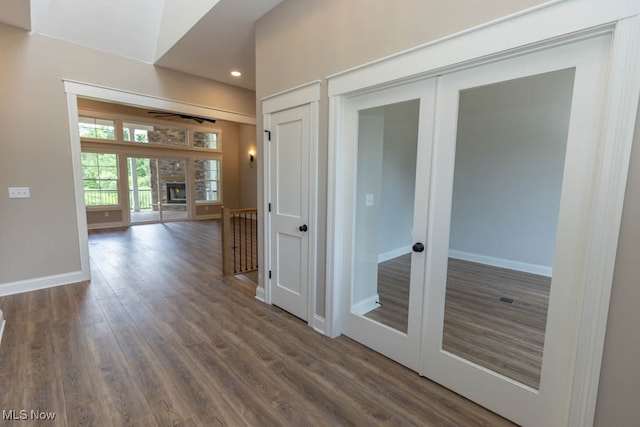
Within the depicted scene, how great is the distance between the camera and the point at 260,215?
3.42 m

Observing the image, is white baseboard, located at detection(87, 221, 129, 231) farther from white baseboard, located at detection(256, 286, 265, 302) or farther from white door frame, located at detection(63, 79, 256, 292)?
white baseboard, located at detection(256, 286, 265, 302)

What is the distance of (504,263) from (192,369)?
261 cm

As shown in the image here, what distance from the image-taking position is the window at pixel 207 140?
9688 millimetres

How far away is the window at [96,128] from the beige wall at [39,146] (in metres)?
4.86

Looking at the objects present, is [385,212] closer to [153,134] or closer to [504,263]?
[504,263]

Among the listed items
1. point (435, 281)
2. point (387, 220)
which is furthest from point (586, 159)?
point (387, 220)

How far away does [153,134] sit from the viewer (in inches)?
349

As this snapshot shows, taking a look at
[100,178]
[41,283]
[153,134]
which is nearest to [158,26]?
[41,283]

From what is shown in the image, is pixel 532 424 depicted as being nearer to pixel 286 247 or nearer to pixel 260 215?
pixel 286 247

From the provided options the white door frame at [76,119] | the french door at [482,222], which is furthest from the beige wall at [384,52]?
the white door frame at [76,119]

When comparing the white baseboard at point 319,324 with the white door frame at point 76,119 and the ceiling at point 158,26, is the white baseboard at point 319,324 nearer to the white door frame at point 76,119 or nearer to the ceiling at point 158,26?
the ceiling at point 158,26

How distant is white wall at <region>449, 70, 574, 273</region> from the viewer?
1666mm

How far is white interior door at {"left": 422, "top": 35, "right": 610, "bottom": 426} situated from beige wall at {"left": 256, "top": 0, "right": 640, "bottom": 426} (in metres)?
0.15

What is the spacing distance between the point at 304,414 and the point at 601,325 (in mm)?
1636
